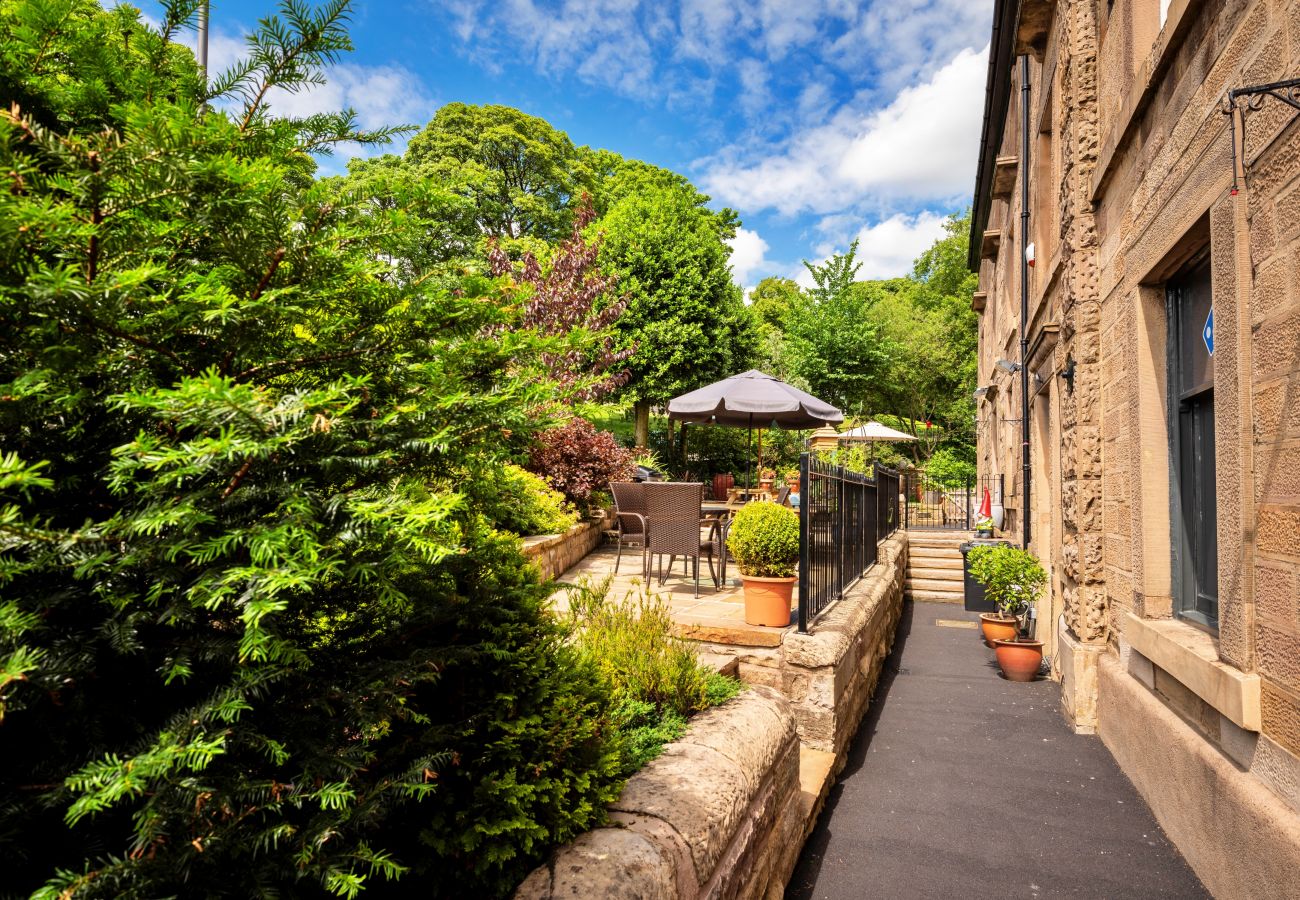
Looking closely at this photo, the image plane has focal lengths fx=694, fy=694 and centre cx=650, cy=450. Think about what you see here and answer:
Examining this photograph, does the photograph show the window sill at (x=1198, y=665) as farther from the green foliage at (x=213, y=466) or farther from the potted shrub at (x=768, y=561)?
the green foliage at (x=213, y=466)

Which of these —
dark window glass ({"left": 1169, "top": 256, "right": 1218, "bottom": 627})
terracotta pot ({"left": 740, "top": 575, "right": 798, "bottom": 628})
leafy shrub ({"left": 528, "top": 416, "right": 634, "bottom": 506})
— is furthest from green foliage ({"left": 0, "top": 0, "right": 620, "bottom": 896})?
leafy shrub ({"left": 528, "top": 416, "right": 634, "bottom": 506})

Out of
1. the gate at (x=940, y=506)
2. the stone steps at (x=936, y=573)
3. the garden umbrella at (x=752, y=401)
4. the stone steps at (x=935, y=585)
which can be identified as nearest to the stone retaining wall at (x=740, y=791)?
the garden umbrella at (x=752, y=401)

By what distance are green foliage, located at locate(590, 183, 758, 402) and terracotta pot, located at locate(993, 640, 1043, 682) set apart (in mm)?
12725

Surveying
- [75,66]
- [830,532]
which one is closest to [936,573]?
[830,532]

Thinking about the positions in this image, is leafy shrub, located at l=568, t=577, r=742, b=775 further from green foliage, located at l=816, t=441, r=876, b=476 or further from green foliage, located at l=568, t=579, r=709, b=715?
green foliage, located at l=816, t=441, r=876, b=476

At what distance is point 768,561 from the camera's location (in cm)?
484

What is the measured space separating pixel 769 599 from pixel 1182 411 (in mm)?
2719

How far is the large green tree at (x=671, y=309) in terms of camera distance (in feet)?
61.0

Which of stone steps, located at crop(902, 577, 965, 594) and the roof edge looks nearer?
the roof edge

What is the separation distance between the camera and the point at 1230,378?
2.99 metres

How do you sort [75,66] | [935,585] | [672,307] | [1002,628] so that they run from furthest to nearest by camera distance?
[672,307]
[935,585]
[1002,628]
[75,66]

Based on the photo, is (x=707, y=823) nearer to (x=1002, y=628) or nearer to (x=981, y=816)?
(x=981, y=816)

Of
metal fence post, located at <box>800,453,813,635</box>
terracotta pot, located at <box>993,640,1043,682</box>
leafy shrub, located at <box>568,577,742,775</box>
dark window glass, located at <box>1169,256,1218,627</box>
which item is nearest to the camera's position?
leafy shrub, located at <box>568,577,742,775</box>

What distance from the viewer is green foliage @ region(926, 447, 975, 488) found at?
23237 mm
